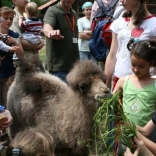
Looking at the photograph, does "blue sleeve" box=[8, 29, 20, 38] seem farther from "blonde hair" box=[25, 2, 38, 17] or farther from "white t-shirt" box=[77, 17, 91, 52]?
"white t-shirt" box=[77, 17, 91, 52]

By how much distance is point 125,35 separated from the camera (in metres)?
3.60

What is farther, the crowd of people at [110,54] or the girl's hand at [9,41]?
the girl's hand at [9,41]

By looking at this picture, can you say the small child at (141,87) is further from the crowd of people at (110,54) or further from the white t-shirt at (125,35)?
the white t-shirt at (125,35)

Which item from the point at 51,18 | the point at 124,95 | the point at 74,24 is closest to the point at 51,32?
the point at 51,18

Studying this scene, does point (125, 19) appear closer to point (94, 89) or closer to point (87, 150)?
point (94, 89)

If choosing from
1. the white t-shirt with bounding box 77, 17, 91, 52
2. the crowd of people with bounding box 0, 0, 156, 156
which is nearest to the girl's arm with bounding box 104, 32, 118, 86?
the crowd of people with bounding box 0, 0, 156, 156

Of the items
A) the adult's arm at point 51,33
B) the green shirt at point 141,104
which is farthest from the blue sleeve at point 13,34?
the green shirt at point 141,104

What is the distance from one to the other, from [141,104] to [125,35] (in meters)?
0.88

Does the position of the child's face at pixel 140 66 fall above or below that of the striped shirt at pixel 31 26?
above

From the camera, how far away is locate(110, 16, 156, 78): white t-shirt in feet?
11.5

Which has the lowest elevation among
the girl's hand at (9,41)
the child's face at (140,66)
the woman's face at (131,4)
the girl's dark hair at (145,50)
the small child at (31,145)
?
the small child at (31,145)

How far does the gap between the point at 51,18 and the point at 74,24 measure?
46cm

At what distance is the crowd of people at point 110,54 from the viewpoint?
2.58m

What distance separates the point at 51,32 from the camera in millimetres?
4215
